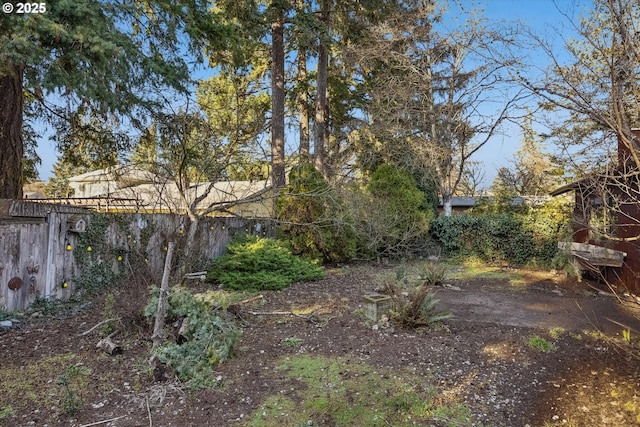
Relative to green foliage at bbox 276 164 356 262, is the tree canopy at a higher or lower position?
higher

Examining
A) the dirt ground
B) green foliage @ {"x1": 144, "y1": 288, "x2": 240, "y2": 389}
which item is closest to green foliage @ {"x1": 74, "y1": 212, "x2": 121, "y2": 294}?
the dirt ground

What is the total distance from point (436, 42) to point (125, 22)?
9857 mm

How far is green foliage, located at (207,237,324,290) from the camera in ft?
22.3

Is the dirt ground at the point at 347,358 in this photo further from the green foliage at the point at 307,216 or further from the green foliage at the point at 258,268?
the green foliage at the point at 307,216

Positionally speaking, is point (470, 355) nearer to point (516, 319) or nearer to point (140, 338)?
point (516, 319)

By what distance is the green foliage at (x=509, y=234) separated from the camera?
10.2m

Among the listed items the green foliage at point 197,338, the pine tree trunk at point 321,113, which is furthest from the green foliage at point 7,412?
the pine tree trunk at point 321,113

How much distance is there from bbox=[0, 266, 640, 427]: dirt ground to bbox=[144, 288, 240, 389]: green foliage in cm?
13

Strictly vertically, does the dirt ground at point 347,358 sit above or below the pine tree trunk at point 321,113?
below

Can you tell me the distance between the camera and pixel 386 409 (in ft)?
8.90

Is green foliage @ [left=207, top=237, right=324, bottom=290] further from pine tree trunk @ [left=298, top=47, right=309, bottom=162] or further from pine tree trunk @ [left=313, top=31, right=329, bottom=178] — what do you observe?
pine tree trunk @ [left=298, top=47, right=309, bottom=162]

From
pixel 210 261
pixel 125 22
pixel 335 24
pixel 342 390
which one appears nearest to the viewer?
pixel 342 390

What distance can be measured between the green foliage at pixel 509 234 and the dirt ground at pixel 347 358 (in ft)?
16.1

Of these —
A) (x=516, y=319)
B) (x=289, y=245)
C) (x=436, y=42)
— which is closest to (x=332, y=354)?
(x=516, y=319)
